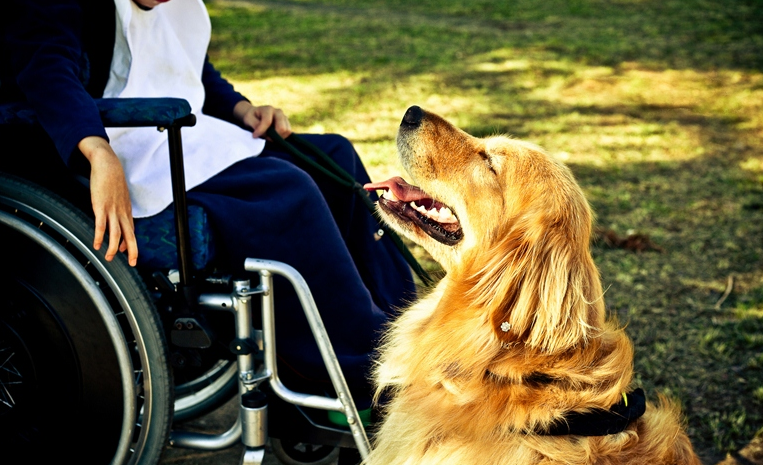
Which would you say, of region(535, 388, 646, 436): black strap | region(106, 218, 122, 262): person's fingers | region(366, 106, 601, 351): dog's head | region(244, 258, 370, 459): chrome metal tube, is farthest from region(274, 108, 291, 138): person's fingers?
region(535, 388, 646, 436): black strap

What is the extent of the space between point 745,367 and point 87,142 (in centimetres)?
283

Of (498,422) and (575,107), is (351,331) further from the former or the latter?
(575,107)

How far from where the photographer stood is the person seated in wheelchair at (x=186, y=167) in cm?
174

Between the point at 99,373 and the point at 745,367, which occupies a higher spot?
the point at 99,373

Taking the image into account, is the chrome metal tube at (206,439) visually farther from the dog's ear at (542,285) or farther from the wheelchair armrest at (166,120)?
the dog's ear at (542,285)

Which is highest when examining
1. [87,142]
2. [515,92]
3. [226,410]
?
[87,142]

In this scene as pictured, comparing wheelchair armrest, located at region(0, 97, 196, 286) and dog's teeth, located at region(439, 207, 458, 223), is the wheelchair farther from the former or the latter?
dog's teeth, located at region(439, 207, 458, 223)

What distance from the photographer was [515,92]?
8.03 m

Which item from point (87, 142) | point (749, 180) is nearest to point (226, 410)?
point (87, 142)

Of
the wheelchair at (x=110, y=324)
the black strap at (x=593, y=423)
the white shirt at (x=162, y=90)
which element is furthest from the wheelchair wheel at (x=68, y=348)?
the black strap at (x=593, y=423)

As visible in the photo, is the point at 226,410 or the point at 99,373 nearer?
the point at 99,373

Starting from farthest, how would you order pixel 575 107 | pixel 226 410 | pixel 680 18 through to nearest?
1. pixel 680 18
2. pixel 575 107
3. pixel 226 410

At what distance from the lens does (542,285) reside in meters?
1.67

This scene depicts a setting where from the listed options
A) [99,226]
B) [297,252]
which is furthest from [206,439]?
[99,226]
